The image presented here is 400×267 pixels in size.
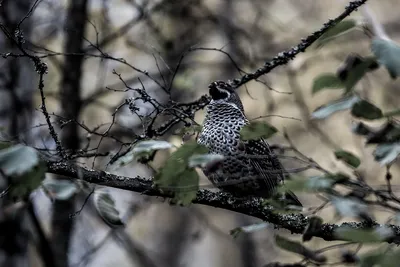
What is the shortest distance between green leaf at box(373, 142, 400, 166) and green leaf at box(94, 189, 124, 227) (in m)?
1.09

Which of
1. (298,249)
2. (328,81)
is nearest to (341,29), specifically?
(328,81)

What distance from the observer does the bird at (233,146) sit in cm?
394

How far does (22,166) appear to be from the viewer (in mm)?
1738


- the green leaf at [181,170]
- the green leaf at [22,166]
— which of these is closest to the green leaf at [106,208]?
the green leaf at [181,170]

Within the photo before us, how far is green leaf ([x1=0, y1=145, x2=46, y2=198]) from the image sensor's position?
1.74 m

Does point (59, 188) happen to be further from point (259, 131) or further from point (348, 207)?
point (348, 207)

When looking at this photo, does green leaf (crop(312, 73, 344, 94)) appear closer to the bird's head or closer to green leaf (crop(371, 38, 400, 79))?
green leaf (crop(371, 38, 400, 79))

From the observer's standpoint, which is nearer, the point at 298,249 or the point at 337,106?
the point at 337,106

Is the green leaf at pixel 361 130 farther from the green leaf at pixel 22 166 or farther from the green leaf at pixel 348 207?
the green leaf at pixel 22 166

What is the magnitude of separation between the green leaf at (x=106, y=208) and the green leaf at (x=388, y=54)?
1262 mm

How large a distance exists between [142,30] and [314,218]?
5.74 m

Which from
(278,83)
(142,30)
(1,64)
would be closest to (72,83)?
(1,64)

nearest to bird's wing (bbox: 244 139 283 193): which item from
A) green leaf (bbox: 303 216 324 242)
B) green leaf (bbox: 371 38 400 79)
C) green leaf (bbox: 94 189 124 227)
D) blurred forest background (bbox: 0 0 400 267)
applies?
blurred forest background (bbox: 0 0 400 267)

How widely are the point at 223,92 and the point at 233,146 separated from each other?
569 mm
